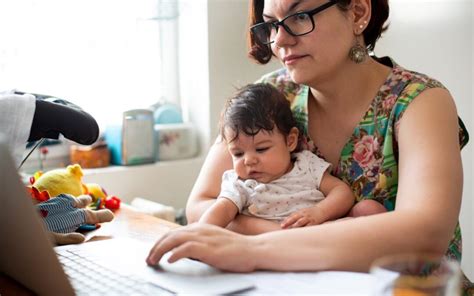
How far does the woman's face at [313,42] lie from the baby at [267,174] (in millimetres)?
124

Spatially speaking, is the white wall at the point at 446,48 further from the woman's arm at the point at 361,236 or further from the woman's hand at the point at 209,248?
the woman's hand at the point at 209,248

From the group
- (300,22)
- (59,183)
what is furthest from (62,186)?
(300,22)

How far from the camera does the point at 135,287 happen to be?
1.01 metres

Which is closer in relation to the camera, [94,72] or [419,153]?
[419,153]

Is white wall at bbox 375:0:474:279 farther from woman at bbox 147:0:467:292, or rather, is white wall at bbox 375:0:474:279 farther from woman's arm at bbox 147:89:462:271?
woman's arm at bbox 147:89:462:271

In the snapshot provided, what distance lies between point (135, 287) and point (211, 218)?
41cm

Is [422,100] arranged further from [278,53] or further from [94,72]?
[94,72]

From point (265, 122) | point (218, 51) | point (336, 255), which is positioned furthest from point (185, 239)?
point (218, 51)

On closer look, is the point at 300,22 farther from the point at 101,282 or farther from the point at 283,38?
the point at 101,282

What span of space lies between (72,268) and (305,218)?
1.62 feet

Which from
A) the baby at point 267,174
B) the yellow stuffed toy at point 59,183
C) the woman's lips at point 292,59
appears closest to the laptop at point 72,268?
the baby at point 267,174

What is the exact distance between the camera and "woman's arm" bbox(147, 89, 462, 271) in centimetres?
105

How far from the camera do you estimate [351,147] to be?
151cm

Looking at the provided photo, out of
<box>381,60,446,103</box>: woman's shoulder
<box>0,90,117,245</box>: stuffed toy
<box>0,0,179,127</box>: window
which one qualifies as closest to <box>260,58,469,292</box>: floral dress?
<box>381,60,446,103</box>: woman's shoulder
